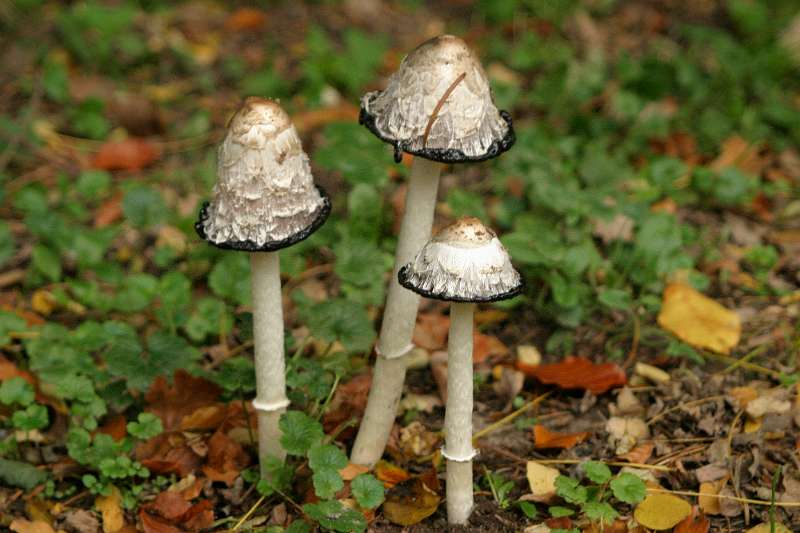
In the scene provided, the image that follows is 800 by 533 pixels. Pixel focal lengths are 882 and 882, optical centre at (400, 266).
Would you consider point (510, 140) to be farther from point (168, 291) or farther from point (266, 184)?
point (168, 291)

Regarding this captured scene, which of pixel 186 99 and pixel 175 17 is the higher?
pixel 175 17

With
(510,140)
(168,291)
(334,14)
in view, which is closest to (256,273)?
(510,140)

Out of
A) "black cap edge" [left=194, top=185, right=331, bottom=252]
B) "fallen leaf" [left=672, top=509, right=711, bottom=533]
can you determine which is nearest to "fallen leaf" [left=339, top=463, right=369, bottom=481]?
"black cap edge" [left=194, top=185, right=331, bottom=252]

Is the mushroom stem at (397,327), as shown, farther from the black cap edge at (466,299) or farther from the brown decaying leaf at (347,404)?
the black cap edge at (466,299)

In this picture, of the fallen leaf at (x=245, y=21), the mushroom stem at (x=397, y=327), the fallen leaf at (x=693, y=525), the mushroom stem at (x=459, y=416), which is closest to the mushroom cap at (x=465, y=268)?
the mushroom stem at (x=459, y=416)

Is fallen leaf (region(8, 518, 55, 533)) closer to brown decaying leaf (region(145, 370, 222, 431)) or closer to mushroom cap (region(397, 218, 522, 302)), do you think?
brown decaying leaf (region(145, 370, 222, 431))
